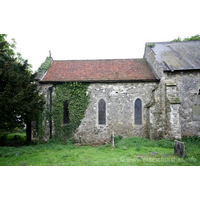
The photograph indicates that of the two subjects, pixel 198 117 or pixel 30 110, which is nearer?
pixel 30 110

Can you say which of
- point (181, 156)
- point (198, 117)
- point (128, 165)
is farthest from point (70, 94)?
point (198, 117)

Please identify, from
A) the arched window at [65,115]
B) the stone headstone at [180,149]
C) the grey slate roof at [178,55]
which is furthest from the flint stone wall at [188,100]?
the arched window at [65,115]

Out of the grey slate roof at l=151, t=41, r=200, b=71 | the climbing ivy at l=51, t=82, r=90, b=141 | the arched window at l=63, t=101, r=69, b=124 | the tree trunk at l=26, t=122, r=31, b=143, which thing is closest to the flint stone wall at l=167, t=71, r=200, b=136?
the grey slate roof at l=151, t=41, r=200, b=71

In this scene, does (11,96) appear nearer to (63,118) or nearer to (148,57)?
(63,118)

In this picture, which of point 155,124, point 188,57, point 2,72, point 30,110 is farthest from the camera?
point 188,57

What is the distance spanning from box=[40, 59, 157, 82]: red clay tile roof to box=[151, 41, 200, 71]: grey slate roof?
1.51m

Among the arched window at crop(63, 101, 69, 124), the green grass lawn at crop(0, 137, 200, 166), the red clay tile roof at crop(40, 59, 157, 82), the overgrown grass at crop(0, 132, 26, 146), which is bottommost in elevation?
the overgrown grass at crop(0, 132, 26, 146)

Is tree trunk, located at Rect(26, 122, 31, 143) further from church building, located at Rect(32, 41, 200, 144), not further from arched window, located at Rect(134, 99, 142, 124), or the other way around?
arched window, located at Rect(134, 99, 142, 124)

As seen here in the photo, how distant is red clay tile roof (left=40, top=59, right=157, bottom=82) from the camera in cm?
1125

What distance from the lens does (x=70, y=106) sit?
35.9 ft

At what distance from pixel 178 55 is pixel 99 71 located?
311 inches

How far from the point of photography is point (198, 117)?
34.4 ft

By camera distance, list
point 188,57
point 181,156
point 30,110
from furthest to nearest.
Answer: point 188,57 < point 30,110 < point 181,156

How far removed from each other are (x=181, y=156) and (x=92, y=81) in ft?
26.4
